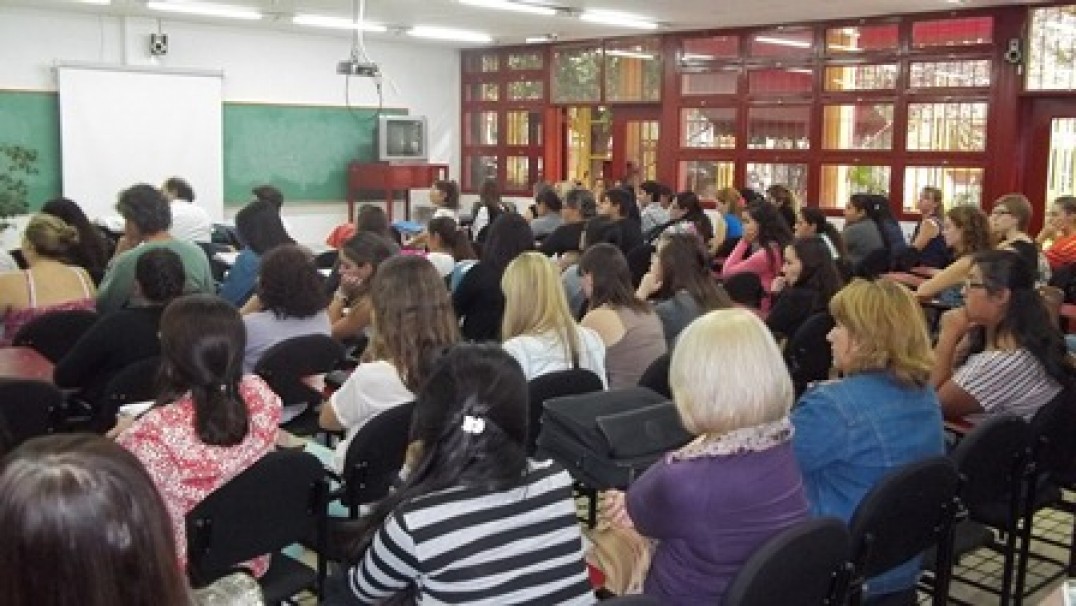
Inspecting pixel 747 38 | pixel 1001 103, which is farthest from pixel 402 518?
pixel 747 38

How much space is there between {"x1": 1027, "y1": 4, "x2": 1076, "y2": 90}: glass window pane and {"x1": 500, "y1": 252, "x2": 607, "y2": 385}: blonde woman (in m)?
6.73

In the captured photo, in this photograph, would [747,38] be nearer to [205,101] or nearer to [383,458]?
[205,101]

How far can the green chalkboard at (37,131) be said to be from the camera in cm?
1016

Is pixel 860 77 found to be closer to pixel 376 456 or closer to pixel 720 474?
pixel 376 456

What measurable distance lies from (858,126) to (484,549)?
912 cm

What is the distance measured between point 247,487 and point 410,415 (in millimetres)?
679

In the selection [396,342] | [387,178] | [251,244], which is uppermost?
[387,178]

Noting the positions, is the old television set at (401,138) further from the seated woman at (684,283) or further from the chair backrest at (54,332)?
the chair backrest at (54,332)

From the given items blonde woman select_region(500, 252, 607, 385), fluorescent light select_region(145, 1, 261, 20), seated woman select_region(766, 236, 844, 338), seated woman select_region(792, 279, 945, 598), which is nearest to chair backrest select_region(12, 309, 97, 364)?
blonde woman select_region(500, 252, 607, 385)

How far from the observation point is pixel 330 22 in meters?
10.8

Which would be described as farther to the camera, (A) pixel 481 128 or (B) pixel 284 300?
(A) pixel 481 128

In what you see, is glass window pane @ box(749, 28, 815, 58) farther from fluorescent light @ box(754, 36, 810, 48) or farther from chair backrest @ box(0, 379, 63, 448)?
chair backrest @ box(0, 379, 63, 448)

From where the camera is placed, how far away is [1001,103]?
900cm

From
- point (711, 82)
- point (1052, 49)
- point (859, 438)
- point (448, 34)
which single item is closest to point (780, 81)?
point (711, 82)
